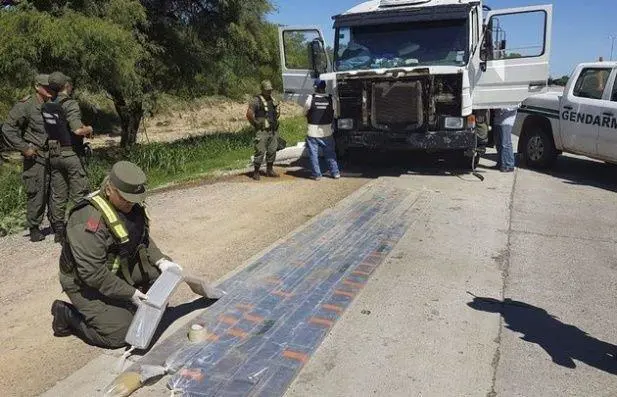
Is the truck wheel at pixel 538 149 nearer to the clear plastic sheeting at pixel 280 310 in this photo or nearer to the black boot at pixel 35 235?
the clear plastic sheeting at pixel 280 310

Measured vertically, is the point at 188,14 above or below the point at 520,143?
above

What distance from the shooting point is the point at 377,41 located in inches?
364

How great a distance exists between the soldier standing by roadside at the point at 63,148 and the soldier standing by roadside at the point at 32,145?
15 centimetres

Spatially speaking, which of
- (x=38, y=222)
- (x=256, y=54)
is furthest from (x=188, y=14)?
(x=38, y=222)

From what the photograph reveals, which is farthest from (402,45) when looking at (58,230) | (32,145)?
(58,230)

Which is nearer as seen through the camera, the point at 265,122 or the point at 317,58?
the point at 265,122

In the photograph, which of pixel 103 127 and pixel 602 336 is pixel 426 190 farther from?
pixel 103 127

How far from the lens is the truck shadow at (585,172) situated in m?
9.16

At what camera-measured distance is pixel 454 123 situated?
859 centimetres

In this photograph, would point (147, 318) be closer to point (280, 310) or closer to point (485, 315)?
point (280, 310)

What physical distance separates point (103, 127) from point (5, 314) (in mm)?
26577

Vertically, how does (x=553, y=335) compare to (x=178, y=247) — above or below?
below

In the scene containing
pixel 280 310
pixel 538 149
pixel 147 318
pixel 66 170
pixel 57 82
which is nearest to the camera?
pixel 147 318

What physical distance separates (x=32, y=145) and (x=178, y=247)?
189 cm
